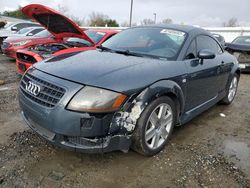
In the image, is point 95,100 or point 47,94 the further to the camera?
point 47,94

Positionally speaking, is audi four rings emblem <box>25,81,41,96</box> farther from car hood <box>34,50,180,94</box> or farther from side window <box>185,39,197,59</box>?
side window <box>185,39,197,59</box>

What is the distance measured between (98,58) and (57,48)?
375cm

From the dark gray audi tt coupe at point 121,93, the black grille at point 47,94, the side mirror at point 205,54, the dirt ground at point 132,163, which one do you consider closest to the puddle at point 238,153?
the dirt ground at point 132,163

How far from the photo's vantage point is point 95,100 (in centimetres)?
219

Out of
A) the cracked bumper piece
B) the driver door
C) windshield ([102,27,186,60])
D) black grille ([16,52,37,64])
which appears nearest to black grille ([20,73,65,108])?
the cracked bumper piece

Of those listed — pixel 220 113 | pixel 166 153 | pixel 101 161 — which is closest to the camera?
pixel 101 161

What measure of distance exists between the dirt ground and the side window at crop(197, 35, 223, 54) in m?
1.31

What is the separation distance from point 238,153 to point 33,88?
262 centimetres

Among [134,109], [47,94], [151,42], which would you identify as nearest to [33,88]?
[47,94]

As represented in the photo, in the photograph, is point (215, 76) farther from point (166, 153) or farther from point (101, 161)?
point (101, 161)

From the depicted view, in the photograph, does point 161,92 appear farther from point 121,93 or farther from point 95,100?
point 95,100

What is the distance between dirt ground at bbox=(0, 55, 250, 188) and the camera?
233cm

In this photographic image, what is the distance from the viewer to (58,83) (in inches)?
90.6

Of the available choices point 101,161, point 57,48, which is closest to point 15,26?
point 57,48
